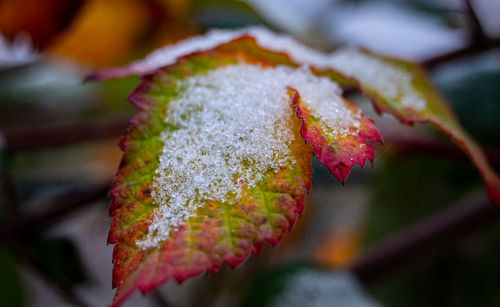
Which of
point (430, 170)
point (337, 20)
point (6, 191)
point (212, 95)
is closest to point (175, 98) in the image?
point (212, 95)

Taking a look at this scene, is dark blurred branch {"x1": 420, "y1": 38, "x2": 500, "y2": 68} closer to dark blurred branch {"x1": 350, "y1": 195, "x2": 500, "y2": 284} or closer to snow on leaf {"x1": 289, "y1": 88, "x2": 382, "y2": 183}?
dark blurred branch {"x1": 350, "y1": 195, "x2": 500, "y2": 284}

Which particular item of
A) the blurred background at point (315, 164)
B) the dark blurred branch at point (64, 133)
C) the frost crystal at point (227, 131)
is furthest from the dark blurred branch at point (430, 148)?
the dark blurred branch at point (64, 133)

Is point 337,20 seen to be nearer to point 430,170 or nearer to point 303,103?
point 430,170

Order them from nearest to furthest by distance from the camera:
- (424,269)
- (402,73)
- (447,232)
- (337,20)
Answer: (402,73)
(447,232)
(424,269)
(337,20)

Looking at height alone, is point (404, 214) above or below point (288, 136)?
below

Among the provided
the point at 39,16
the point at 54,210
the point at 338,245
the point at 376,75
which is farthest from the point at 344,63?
the point at 338,245

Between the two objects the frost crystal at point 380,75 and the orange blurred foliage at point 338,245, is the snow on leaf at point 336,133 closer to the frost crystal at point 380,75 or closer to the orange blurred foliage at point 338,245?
the frost crystal at point 380,75
